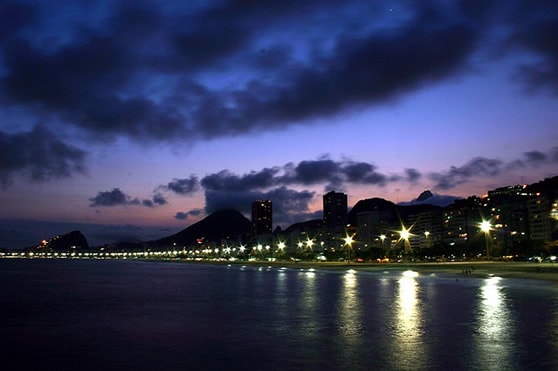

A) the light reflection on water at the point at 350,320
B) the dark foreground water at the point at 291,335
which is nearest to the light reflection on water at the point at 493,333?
the dark foreground water at the point at 291,335

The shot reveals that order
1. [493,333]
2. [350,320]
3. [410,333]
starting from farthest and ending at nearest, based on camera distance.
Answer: [350,320] < [410,333] < [493,333]

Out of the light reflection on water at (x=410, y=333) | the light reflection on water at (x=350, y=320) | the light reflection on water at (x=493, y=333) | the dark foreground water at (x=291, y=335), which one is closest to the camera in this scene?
the light reflection on water at (x=493, y=333)

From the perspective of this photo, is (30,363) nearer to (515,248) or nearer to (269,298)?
(269,298)

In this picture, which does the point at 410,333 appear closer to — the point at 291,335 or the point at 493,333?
the point at 493,333

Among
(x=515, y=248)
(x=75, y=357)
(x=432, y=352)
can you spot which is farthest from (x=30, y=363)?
(x=515, y=248)

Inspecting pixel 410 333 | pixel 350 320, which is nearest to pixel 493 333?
pixel 410 333

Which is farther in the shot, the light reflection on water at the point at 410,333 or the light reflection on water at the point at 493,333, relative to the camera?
the light reflection on water at the point at 410,333

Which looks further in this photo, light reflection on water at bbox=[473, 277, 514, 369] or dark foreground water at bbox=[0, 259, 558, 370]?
dark foreground water at bbox=[0, 259, 558, 370]

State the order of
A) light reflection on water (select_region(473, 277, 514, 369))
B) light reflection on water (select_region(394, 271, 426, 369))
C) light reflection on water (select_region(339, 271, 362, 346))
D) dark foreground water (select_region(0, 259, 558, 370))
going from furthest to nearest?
1. light reflection on water (select_region(339, 271, 362, 346))
2. light reflection on water (select_region(394, 271, 426, 369))
3. dark foreground water (select_region(0, 259, 558, 370))
4. light reflection on water (select_region(473, 277, 514, 369))

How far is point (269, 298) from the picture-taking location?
131ft

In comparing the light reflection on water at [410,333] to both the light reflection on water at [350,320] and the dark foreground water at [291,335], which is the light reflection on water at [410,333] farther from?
the light reflection on water at [350,320]

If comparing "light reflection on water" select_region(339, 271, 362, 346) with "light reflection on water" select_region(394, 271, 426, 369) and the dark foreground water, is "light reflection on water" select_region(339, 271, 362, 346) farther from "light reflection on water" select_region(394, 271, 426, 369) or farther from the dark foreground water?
"light reflection on water" select_region(394, 271, 426, 369)

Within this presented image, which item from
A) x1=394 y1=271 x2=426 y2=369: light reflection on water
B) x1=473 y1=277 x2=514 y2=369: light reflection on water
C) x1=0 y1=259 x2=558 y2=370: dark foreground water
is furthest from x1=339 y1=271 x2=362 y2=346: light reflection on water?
x1=473 y1=277 x2=514 y2=369: light reflection on water

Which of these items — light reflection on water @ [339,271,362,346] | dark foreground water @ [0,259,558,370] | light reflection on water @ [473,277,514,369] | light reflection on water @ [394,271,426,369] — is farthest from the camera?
light reflection on water @ [339,271,362,346]
